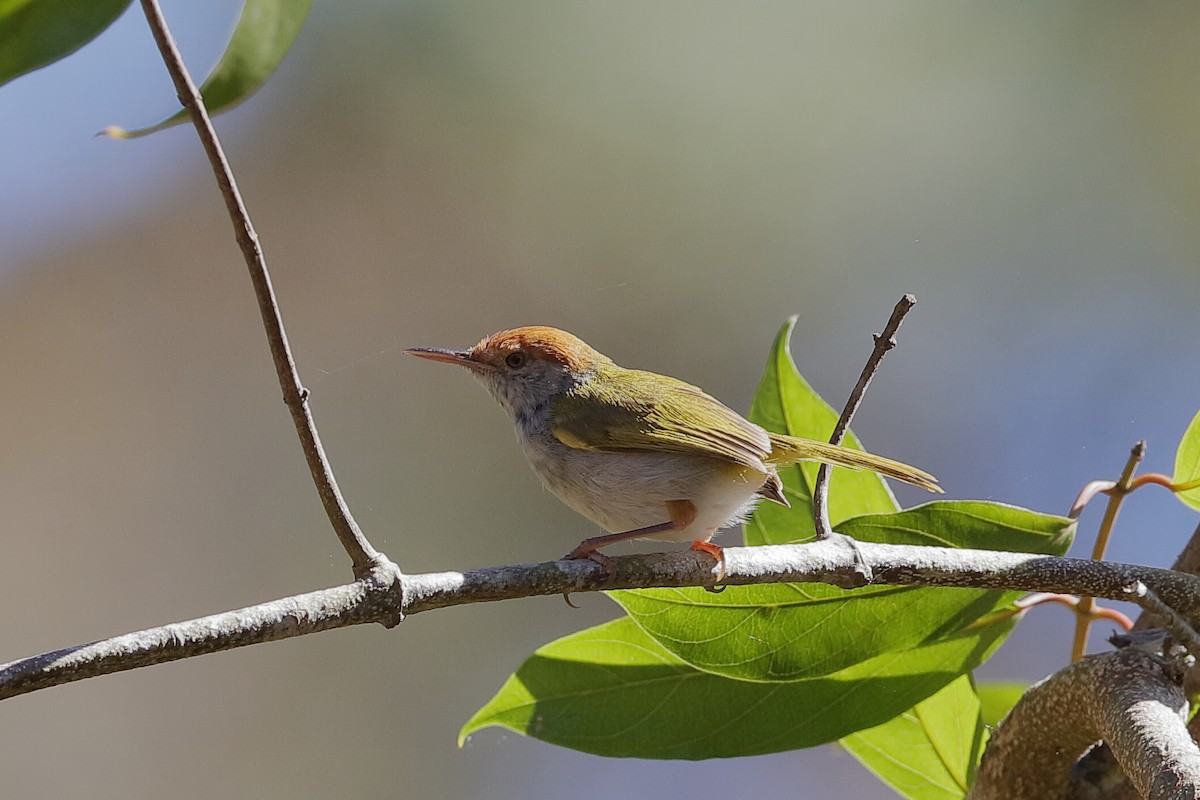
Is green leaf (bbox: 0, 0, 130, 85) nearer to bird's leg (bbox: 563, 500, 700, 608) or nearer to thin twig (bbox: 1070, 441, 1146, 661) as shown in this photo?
bird's leg (bbox: 563, 500, 700, 608)

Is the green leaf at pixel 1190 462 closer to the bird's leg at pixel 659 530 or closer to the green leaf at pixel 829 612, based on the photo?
the green leaf at pixel 829 612

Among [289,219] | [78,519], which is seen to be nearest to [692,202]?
[289,219]

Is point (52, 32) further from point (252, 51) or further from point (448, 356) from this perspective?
point (448, 356)

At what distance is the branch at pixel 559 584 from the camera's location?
867mm

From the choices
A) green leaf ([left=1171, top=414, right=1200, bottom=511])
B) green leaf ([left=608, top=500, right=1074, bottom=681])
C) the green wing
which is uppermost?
the green wing

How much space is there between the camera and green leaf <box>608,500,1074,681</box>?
156cm

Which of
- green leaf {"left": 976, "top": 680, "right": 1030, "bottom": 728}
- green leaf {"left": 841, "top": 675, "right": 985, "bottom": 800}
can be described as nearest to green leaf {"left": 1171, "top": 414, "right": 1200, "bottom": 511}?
green leaf {"left": 841, "top": 675, "right": 985, "bottom": 800}

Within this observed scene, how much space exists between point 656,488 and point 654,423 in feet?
0.43

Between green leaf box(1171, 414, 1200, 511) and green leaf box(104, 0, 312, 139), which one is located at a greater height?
green leaf box(104, 0, 312, 139)

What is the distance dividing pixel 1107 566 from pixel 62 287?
4.28 m

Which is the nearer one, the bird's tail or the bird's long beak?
the bird's tail

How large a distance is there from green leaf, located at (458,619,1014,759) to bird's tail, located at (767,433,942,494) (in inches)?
12.4

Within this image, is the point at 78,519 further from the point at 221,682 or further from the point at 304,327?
the point at 304,327

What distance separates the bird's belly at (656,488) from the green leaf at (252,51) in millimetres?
829
